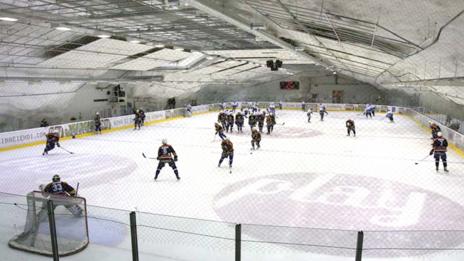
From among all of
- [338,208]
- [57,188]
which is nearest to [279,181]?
[338,208]

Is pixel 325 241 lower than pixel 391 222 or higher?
higher

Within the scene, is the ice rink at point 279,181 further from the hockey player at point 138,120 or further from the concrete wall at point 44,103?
the hockey player at point 138,120

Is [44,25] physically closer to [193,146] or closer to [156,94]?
[193,146]

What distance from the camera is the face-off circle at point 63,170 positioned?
9.75 metres

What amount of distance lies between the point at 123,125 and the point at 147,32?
8345 mm

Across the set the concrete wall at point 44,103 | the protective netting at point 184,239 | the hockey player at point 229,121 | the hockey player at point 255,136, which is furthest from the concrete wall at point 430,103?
the concrete wall at point 44,103

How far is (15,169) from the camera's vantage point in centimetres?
1128

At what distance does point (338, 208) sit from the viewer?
7688mm

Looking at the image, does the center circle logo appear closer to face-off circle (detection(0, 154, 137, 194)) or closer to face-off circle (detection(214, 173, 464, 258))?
face-off circle (detection(214, 173, 464, 258))

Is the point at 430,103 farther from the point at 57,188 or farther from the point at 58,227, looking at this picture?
the point at 58,227

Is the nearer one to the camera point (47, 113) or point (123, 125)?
point (47, 113)

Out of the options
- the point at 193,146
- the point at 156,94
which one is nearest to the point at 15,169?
the point at 193,146

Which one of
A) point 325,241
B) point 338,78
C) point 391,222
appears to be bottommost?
point 391,222

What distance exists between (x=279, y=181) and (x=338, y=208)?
2.38 m
